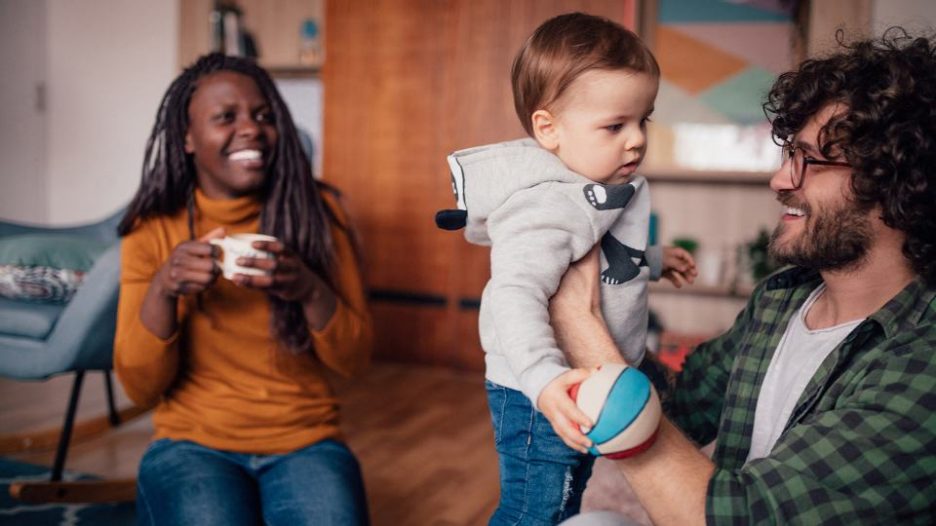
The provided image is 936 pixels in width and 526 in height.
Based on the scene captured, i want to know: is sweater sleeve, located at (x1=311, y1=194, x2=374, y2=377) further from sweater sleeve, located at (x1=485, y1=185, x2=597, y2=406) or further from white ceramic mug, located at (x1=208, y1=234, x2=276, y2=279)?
sweater sleeve, located at (x1=485, y1=185, x2=597, y2=406)

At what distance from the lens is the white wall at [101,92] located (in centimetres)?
487

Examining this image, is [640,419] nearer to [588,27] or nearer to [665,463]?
[665,463]

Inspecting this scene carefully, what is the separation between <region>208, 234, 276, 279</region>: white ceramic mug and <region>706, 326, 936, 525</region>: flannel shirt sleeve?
3.03 feet

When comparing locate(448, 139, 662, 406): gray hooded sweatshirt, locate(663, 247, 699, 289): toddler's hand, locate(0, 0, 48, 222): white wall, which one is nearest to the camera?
locate(448, 139, 662, 406): gray hooded sweatshirt

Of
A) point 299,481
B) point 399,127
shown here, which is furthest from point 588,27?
point 399,127

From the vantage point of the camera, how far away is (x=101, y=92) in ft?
16.3

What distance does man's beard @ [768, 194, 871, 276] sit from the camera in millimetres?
1200

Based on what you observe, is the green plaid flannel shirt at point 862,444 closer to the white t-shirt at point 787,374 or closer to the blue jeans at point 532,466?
the white t-shirt at point 787,374

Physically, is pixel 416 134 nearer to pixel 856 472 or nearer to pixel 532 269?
pixel 532 269

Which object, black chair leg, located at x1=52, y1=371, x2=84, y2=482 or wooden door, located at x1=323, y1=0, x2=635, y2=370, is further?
wooden door, located at x1=323, y1=0, x2=635, y2=370

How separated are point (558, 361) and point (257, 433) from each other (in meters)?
0.97

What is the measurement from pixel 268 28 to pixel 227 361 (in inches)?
135

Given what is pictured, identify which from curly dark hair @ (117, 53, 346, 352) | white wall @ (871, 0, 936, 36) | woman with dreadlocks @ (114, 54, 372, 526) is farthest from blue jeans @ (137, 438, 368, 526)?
white wall @ (871, 0, 936, 36)

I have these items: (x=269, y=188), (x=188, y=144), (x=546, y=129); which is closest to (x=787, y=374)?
(x=546, y=129)
